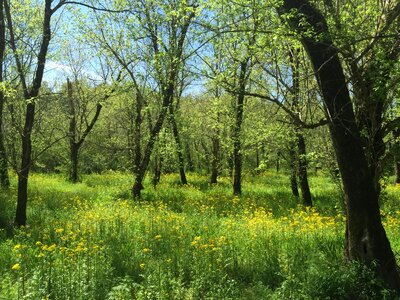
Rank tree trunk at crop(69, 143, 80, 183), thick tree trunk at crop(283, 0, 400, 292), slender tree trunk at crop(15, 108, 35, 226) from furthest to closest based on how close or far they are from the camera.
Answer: tree trunk at crop(69, 143, 80, 183) < slender tree trunk at crop(15, 108, 35, 226) < thick tree trunk at crop(283, 0, 400, 292)

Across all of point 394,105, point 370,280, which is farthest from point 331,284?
point 394,105

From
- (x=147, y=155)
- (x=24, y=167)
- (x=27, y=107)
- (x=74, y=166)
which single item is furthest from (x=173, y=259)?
(x=74, y=166)

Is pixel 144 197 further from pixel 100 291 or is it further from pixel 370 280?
pixel 370 280

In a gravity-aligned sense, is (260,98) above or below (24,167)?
above

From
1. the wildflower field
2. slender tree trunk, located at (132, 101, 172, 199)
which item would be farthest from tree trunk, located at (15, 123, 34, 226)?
slender tree trunk, located at (132, 101, 172, 199)

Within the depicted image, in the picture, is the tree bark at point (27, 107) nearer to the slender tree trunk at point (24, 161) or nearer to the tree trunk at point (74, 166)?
the slender tree trunk at point (24, 161)

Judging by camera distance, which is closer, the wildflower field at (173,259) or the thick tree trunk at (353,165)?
the wildflower field at (173,259)

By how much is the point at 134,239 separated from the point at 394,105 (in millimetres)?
5811

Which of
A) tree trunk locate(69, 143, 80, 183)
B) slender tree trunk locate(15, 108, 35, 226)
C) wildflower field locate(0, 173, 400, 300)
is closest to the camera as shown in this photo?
wildflower field locate(0, 173, 400, 300)

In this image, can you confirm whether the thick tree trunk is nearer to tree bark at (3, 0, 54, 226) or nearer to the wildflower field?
the wildflower field

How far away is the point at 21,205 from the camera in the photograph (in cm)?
877

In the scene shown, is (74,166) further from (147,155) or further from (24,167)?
(24,167)

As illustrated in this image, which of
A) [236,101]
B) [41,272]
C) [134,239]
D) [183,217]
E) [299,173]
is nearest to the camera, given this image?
[41,272]

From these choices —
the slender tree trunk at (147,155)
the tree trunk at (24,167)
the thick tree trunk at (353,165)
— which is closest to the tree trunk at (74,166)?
the slender tree trunk at (147,155)
